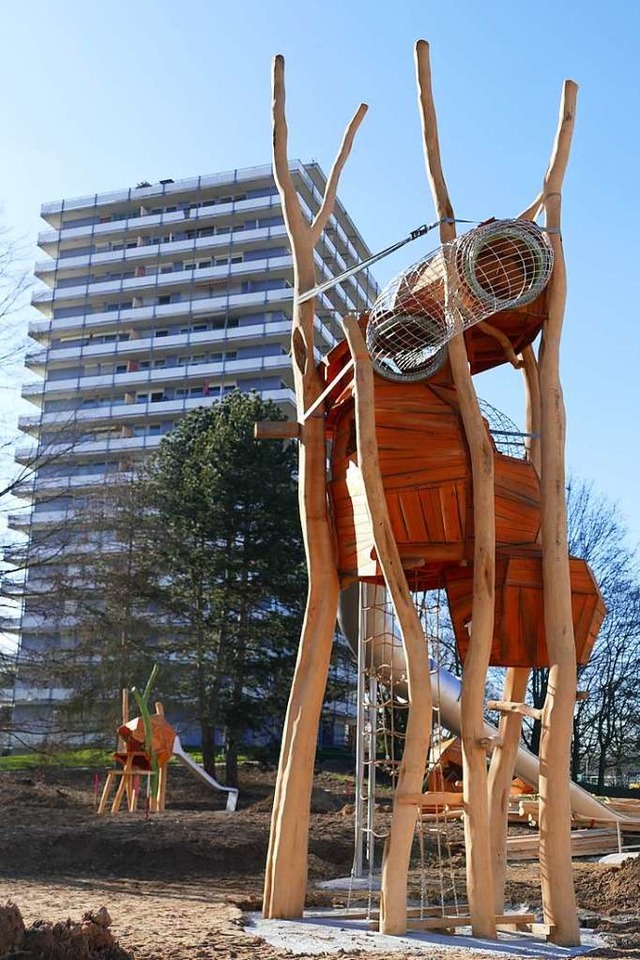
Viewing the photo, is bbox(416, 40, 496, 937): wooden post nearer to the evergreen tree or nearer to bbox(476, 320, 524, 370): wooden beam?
bbox(476, 320, 524, 370): wooden beam

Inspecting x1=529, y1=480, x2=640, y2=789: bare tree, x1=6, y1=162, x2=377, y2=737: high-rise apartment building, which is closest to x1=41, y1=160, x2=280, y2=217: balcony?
x1=6, y1=162, x2=377, y2=737: high-rise apartment building

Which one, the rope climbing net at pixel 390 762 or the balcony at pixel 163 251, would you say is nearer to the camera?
the rope climbing net at pixel 390 762

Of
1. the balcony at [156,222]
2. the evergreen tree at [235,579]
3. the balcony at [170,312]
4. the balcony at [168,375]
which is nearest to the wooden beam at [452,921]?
the evergreen tree at [235,579]

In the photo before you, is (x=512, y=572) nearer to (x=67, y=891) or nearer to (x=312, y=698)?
(x=312, y=698)

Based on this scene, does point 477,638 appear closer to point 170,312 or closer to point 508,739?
point 508,739

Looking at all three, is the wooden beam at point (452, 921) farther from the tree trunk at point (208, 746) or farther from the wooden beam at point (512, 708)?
the tree trunk at point (208, 746)

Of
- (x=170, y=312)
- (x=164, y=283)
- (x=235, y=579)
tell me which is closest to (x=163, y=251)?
(x=164, y=283)

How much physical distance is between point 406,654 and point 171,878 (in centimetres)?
740

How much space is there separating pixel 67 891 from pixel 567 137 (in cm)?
998

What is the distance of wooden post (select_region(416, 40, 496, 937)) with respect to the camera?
359 inches

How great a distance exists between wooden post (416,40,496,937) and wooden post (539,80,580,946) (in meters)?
0.55

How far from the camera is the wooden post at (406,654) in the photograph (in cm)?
907

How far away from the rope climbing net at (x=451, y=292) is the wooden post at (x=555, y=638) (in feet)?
1.52

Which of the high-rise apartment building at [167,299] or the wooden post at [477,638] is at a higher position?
the high-rise apartment building at [167,299]
